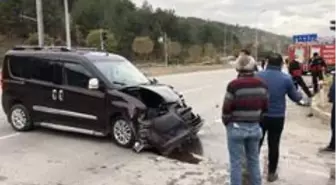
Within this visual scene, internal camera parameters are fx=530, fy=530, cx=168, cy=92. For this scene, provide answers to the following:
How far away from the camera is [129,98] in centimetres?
920

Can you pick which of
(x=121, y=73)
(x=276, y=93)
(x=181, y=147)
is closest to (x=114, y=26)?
(x=121, y=73)

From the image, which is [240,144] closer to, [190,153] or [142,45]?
[190,153]

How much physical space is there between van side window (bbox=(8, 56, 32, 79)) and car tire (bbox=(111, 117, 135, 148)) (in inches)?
100

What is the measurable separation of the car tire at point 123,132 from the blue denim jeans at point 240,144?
3.26m

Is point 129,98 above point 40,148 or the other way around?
above

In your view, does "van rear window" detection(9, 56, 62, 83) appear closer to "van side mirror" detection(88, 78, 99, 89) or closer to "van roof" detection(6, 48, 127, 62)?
"van roof" detection(6, 48, 127, 62)

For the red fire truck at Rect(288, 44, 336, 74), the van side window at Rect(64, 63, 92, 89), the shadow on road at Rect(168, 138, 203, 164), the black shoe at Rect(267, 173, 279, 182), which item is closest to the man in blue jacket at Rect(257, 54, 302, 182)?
the black shoe at Rect(267, 173, 279, 182)

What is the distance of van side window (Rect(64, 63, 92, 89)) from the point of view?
988cm

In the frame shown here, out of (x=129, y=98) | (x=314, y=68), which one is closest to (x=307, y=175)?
(x=129, y=98)

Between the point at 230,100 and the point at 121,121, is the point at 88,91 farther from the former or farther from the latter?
the point at 230,100

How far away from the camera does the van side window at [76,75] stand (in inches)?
389

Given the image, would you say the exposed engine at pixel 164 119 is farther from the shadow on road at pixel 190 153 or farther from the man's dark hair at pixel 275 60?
the man's dark hair at pixel 275 60

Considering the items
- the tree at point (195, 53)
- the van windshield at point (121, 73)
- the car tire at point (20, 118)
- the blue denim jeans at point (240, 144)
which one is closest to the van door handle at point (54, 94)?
the car tire at point (20, 118)

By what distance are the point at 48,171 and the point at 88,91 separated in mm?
2362
